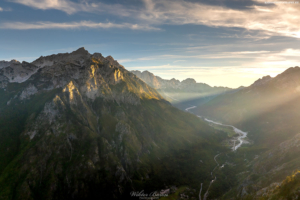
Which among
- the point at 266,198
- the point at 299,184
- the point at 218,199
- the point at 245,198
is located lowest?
the point at 218,199

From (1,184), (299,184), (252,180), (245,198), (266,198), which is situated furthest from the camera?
(1,184)

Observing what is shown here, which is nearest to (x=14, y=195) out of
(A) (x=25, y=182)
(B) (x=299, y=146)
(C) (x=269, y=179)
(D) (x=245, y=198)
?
(A) (x=25, y=182)

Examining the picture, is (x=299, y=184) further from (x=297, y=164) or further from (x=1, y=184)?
(x=1, y=184)

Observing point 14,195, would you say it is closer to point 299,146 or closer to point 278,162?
point 278,162

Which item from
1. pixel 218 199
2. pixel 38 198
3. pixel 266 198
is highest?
pixel 266 198

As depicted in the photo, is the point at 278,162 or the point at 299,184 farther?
the point at 278,162

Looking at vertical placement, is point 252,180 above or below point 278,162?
below

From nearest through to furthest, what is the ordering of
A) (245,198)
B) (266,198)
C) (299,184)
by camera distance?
(299,184)
(266,198)
(245,198)

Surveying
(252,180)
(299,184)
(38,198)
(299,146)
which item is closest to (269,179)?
(252,180)

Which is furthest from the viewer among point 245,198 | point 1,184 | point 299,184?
point 1,184
